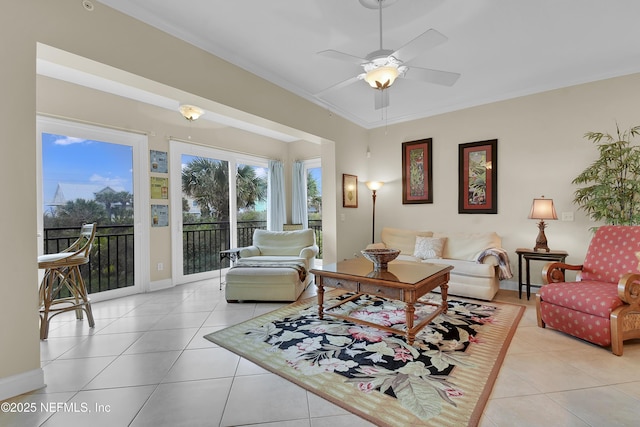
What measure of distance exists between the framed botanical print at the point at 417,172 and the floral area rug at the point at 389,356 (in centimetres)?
214

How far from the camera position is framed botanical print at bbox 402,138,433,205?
4.83m

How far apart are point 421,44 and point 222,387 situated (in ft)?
9.09

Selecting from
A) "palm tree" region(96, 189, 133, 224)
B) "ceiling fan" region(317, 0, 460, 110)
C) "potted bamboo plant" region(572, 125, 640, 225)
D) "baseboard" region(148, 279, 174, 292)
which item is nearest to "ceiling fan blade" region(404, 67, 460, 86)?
"ceiling fan" region(317, 0, 460, 110)

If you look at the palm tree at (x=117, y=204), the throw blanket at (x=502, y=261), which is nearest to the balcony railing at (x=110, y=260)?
the palm tree at (x=117, y=204)

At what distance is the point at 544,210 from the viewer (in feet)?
11.6

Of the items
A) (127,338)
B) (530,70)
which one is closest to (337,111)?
(530,70)

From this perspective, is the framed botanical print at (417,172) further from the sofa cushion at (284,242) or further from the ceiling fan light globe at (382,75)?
the ceiling fan light globe at (382,75)

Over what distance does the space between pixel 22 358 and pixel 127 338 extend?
820 mm

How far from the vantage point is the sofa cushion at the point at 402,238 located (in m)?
4.61

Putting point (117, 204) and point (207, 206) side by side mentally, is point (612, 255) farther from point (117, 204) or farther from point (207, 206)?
point (117, 204)

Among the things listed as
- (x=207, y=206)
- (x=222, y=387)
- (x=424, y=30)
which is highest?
(x=424, y=30)

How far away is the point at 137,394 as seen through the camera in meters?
1.78

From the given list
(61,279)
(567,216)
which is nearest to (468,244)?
(567,216)

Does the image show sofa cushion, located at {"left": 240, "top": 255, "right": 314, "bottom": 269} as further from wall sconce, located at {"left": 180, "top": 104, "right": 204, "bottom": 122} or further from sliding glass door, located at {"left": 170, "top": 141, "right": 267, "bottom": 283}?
wall sconce, located at {"left": 180, "top": 104, "right": 204, "bottom": 122}
